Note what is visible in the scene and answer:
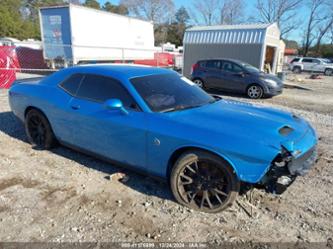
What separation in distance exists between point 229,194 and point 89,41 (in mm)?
14777

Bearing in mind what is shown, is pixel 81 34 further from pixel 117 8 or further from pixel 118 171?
pixel 117 8

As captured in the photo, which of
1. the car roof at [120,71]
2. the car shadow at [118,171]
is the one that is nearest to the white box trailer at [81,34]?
the car shadow at [118,171]

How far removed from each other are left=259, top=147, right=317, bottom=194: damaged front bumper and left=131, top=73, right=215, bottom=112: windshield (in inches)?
50.3

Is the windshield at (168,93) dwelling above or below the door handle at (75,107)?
above

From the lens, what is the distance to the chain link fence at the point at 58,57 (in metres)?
11.2

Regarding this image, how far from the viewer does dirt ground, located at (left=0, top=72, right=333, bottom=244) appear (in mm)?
2766

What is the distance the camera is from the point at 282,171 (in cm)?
275

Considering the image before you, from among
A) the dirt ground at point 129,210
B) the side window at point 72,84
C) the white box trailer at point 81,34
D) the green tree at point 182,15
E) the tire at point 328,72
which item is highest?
the green tree at point 182,15

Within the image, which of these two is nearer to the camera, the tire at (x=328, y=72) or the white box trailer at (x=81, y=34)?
the white box trailer at (x=81, y=34)

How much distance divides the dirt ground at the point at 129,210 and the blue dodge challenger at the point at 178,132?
28 centimetres

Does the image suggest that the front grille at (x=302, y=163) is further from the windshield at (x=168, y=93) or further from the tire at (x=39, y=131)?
the tire at (x=39, y=131)

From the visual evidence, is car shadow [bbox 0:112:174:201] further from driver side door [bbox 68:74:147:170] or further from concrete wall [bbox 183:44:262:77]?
concrete wall [bbox 183:44:262:77]

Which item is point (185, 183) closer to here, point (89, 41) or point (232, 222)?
point (232, 222)

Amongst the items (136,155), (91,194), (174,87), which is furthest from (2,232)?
(174,87)
